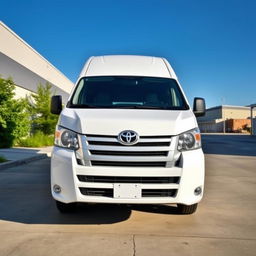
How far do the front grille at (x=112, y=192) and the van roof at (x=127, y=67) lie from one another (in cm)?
220

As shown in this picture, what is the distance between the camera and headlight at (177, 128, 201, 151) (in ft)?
12.7

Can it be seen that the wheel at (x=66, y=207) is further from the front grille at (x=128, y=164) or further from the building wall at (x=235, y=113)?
the building wall at (x=235, y=113)

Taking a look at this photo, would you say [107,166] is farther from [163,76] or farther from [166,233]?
[163,76]

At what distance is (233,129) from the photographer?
74500 millimetres

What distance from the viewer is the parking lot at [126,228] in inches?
133

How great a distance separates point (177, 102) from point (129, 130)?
1.36 m

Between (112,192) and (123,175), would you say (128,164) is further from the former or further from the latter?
(112,192)

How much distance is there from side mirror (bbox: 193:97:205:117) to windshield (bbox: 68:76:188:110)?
43cm

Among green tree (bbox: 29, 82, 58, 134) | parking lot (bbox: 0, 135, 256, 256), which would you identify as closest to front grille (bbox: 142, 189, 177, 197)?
parking lot (bbox: 0, 135, 256, 256)

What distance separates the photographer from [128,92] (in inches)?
201

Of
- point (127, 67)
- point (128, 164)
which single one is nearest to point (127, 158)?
point (128, 164)

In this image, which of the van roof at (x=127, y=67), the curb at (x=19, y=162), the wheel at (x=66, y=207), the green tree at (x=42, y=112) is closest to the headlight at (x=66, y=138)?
the wheel at (x=66, y=207)

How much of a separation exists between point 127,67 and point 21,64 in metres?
16.2

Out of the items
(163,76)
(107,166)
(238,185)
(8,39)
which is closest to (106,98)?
(163,76)
